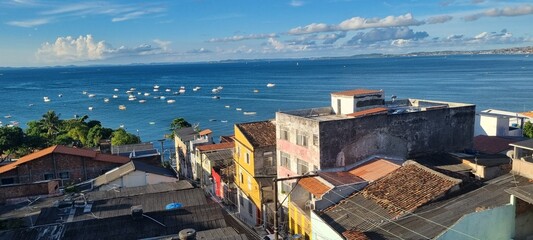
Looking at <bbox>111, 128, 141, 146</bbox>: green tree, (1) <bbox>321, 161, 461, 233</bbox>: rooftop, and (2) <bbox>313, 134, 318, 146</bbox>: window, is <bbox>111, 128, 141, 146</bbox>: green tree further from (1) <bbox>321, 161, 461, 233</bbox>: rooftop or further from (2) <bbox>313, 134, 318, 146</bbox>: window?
(1) <bbox>321, 161, 461, 233</bbox>: rooftop

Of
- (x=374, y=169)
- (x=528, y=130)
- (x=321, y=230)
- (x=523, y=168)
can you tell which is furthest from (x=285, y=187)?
(x=528, y=130)

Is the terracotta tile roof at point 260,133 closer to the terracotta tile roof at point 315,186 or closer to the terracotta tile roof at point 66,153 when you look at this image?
the terracotta tile roof at point 315,186

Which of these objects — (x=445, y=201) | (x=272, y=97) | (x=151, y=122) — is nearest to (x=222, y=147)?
(x=445, y=201)

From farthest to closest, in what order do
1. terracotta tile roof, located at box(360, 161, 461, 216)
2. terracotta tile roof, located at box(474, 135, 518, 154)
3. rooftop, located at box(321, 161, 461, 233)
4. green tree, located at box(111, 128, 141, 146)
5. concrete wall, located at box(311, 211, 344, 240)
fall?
1. green tree, located at box(111, 128, 141, 146)
2. terracotta tile roof, located at box(474, 135, 518, 154)
3. terracotta tile roof, located at box(360, 161, 461, 216)
4. rooftop, located at box(321, 161, 461, 233)
5. concrete wall, located at box(311, 211, 344, 240)

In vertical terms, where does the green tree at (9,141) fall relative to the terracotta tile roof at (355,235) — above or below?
below

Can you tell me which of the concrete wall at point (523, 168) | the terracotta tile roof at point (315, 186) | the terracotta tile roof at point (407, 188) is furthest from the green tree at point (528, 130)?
the terracotta tile roof at point (315, 186)

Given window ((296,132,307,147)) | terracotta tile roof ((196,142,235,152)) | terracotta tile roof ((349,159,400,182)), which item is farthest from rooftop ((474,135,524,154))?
terracotta tile roof ((196,142,235,152))
